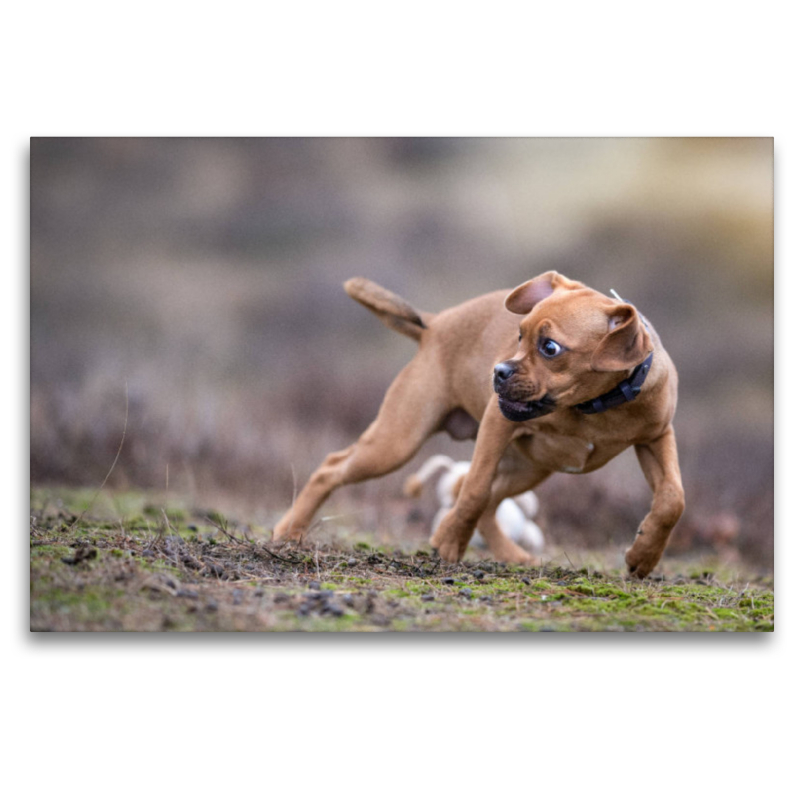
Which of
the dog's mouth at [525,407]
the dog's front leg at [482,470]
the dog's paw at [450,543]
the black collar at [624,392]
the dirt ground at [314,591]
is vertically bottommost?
the dirt ground at [314,591]

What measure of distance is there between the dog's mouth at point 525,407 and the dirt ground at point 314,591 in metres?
0.71

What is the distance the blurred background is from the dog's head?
1.03 metres

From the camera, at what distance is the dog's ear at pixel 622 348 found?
3410 millimetres

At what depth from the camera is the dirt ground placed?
3568mm

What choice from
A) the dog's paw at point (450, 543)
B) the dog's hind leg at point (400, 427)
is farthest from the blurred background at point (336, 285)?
the dog's paw at point (450, 543)

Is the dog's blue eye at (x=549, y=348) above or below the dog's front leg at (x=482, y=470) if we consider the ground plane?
above

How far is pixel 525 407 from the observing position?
3.56m

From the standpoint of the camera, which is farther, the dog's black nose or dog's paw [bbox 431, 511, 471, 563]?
dog's paw [bbox 431, 511, 471, 563]

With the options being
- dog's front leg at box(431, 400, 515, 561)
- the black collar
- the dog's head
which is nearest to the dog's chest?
dog's front leg at box(431, 400, 515, 561)

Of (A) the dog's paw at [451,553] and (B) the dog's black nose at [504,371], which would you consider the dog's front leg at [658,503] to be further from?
(B) the dog's black nose at [504,371]

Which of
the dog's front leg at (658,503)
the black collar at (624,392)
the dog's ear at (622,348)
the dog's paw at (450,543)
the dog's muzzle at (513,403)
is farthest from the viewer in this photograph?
the dog's paw at (450,543)

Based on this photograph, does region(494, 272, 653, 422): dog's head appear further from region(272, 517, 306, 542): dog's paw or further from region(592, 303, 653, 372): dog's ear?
region(272, 517, 306, 542): dog's paw

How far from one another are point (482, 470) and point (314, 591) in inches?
33.3
